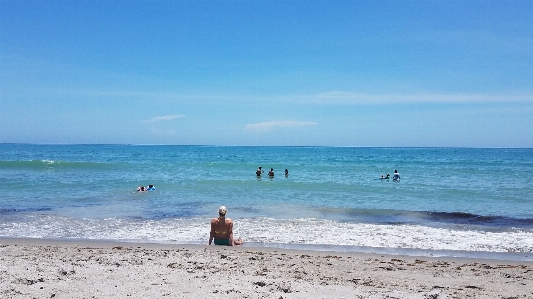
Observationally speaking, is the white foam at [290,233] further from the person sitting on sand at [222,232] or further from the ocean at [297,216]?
the person sitting on sand at [222,232]

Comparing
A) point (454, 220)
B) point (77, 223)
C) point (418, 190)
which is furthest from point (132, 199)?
point (418, 190)

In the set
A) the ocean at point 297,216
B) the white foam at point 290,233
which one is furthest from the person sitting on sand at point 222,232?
the white foam at point 290,233

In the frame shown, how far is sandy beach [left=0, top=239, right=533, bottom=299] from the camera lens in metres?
5.57

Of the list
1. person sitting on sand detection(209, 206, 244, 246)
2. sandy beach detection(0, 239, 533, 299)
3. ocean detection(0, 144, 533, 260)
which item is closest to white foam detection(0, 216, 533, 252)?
ocean detection(0, 144, 533, 260)

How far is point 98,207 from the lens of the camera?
15.5 meters

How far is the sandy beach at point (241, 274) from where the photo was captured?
557 cm

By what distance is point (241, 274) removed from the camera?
6492 mm

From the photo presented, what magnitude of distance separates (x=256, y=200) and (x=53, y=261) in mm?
11466

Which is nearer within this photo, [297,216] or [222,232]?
[222,232]

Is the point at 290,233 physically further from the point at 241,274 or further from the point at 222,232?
the point at 241,274

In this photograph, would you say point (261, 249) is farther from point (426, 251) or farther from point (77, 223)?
point (77, 223)

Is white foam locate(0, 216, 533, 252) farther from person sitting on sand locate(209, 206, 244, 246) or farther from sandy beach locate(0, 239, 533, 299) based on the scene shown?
sandy beach locate(0, 239, 533, 299)

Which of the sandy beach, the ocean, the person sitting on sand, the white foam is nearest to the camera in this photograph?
the sandy beach

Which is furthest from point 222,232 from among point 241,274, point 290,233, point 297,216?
point 297,216
